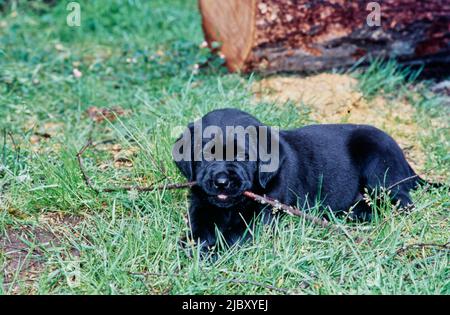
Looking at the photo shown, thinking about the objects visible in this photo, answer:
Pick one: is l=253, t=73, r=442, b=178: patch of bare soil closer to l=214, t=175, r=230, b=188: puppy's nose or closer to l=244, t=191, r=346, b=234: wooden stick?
l=244, t=191, r=346, b=234: wooden stick

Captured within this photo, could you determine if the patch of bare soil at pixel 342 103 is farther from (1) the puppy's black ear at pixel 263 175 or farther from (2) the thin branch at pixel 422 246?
(2) the thin branch at pixel 422 246

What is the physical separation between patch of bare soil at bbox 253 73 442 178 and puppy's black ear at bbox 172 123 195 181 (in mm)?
1704

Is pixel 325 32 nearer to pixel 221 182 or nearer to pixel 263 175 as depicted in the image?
pixel 263 175

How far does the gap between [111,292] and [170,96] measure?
9.86 feet

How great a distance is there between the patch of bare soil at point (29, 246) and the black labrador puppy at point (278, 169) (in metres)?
0.82

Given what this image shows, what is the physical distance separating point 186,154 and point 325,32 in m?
2.61

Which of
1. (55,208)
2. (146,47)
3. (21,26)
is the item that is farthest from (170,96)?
(21,26)

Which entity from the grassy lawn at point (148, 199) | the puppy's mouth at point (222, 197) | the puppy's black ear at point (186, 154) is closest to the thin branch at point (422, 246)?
the grassy lawn at point (148, 199)

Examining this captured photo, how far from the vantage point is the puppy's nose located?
12.1 feet

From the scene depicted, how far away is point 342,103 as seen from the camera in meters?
5.88

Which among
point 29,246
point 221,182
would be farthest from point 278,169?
point 29,246

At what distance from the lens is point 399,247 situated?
3746 millimetres

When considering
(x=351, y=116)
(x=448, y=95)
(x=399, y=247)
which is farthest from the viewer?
(x=448, y=95)

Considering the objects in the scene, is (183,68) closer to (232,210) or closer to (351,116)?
(351,116)
